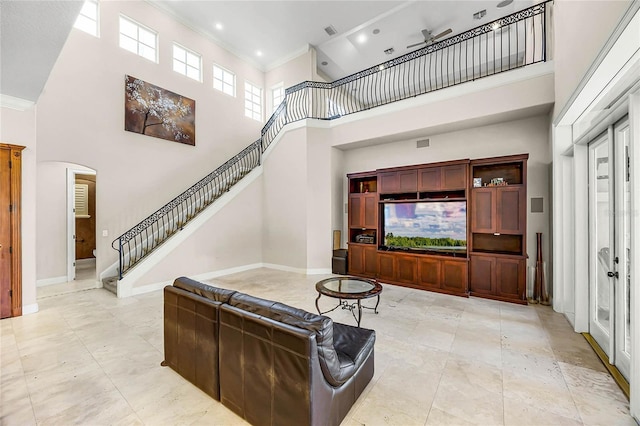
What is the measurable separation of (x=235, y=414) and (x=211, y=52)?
9249 millimetres

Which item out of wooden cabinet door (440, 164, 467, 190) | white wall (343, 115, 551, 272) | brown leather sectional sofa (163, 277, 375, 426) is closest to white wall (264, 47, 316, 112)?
white wall (343, 115, 551, 272)

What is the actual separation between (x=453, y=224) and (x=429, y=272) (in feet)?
3.45

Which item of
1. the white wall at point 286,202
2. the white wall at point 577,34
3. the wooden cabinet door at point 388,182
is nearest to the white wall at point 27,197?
the white wall at point 286,202

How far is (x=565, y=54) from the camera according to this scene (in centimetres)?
339

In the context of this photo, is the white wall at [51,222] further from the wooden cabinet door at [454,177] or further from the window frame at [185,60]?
the wooden cabinet door at [454,177]

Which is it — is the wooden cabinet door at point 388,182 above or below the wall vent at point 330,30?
below

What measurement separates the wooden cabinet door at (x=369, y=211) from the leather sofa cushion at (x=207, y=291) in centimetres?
A: 431

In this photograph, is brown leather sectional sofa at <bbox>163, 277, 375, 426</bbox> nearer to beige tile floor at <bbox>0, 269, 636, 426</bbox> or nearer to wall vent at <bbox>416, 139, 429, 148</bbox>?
beige tile floor at <bbox>0, 269, 636, 426</bbox>

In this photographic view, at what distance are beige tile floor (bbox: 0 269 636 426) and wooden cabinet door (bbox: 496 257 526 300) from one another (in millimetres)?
305

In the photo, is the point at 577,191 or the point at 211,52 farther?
the point at 211,52

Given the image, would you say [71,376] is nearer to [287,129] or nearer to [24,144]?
[24,144]

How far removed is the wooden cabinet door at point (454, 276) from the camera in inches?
190

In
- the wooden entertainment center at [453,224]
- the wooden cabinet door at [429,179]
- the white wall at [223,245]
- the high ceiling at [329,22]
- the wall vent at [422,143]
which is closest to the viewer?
the wooden entertainment center at [453,224]

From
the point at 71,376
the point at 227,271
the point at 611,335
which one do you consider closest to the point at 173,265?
the point at 227,271
